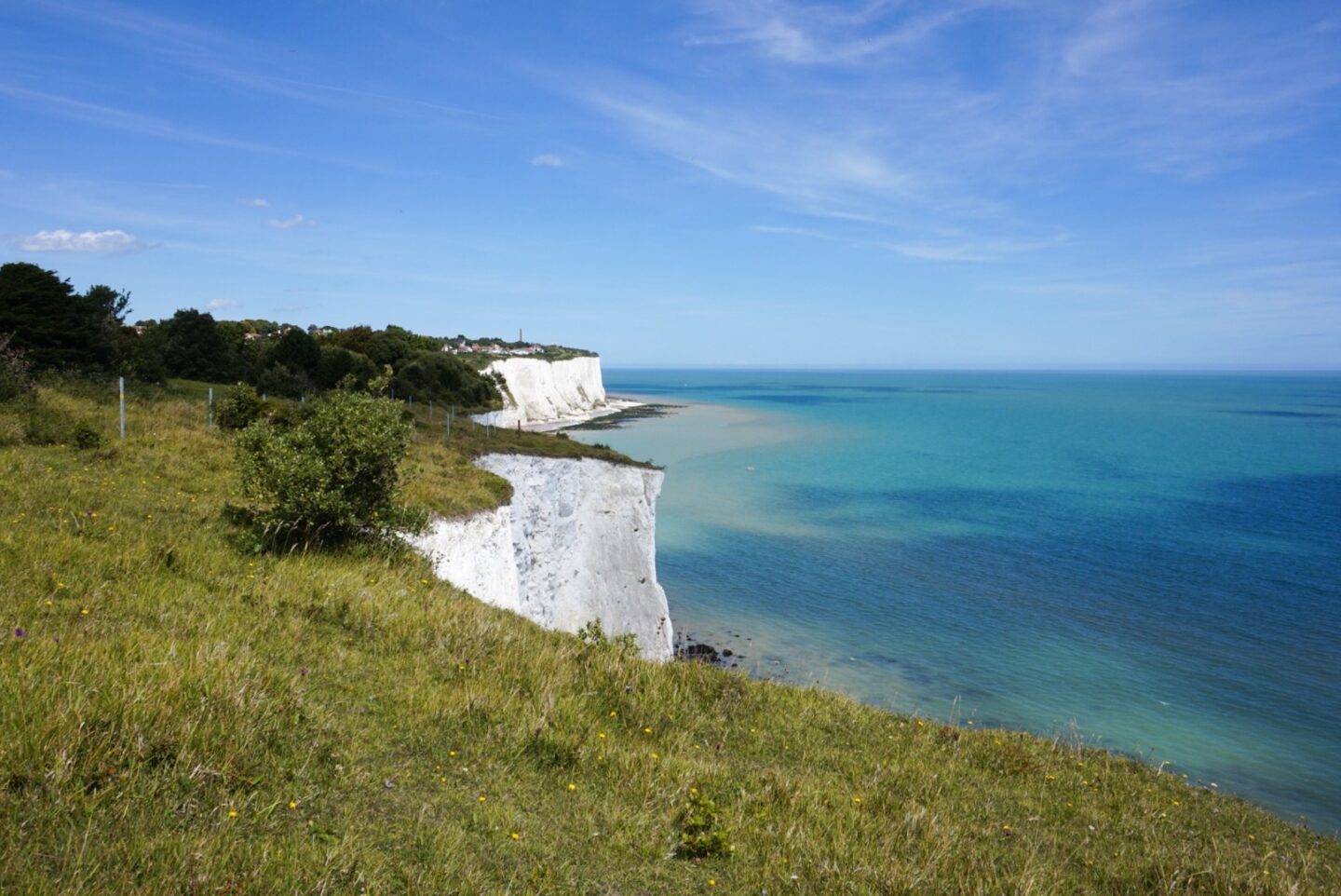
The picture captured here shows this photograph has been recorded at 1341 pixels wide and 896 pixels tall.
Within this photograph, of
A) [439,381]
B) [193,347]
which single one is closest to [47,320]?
[193,347]

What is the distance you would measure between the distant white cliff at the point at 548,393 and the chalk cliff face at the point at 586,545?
48.9 m

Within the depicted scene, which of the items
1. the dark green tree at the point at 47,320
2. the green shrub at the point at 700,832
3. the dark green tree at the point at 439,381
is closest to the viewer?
the green shrub at the point at 700,832

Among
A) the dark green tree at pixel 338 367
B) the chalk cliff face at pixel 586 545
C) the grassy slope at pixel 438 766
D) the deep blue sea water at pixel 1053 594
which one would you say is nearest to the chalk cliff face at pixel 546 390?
the dark green tree at pixel 338 367

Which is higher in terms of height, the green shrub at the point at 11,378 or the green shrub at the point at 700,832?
the green shrub at the point at 11,378

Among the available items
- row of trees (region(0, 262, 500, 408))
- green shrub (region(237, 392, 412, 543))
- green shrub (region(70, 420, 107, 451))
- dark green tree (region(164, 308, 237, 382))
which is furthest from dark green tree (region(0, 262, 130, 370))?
green shrub (region(237, 392, 412, 543))

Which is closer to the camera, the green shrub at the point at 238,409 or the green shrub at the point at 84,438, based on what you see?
the green shrub at the point at 84,438

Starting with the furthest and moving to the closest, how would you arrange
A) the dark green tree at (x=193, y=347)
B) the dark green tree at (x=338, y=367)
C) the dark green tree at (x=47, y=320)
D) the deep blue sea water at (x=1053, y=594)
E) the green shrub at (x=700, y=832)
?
1. the dark green tree at (x=338, y=367)
2. the dark green tree at (x=193, y=347)
3. the dark green tree at (x=47, y=320)
4. the deep blue sea water at (x=1053, y=594)
5. the green shrub at (x=700, y=832)

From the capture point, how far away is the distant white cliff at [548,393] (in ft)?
328

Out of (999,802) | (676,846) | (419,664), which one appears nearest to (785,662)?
(999,802)

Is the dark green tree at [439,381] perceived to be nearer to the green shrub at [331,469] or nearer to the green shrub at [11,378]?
the green shrub at [11,378]

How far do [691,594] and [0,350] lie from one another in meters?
25.3

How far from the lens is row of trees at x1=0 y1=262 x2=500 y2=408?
35312 millimetres

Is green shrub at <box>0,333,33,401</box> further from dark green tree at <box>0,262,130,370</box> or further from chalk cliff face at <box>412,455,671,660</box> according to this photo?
dark green tree at <box>0,262,130,370</box>

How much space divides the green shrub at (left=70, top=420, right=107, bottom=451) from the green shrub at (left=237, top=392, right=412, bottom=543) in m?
5.75
